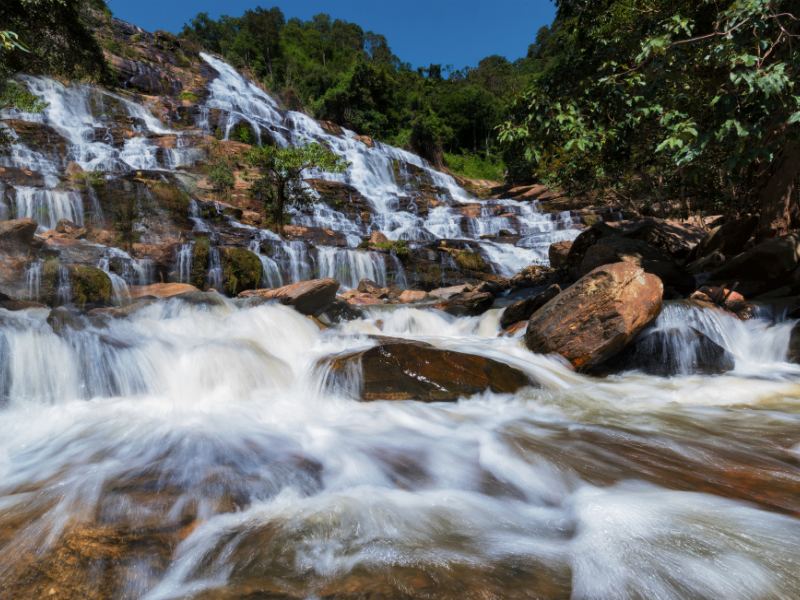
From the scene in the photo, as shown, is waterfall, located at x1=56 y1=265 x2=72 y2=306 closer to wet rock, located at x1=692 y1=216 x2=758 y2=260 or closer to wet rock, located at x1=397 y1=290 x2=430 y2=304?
wet rock, located at x1=397 y1=290 x2=430 y2=304

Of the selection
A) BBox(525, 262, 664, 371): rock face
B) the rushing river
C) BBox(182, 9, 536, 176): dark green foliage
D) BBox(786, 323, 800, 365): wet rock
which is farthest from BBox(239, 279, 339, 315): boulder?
BBox(182, 9, 536, 176): dark green foliage

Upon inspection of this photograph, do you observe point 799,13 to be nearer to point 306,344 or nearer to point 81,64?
point 306,344

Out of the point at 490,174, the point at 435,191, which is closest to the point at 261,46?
the point at 490,174

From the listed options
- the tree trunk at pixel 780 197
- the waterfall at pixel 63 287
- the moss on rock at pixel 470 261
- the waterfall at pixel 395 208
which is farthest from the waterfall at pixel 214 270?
the tree trunk at pixel 780 197

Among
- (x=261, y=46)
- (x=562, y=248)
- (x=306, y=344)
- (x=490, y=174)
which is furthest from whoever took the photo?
(x=261, y=46)

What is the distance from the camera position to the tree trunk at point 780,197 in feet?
24.3

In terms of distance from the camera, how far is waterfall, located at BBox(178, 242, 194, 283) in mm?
11758

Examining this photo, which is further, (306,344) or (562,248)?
(562,248)

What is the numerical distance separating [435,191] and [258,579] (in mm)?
31087

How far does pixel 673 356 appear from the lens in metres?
6.13

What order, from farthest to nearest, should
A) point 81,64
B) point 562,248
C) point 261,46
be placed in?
point 261,46 < point 562,248 < point 81,64

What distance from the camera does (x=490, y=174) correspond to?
1928 inches

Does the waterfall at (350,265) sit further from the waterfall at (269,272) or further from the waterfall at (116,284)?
the waterfall at (116,284)

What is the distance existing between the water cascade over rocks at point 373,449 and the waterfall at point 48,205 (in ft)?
13.3
